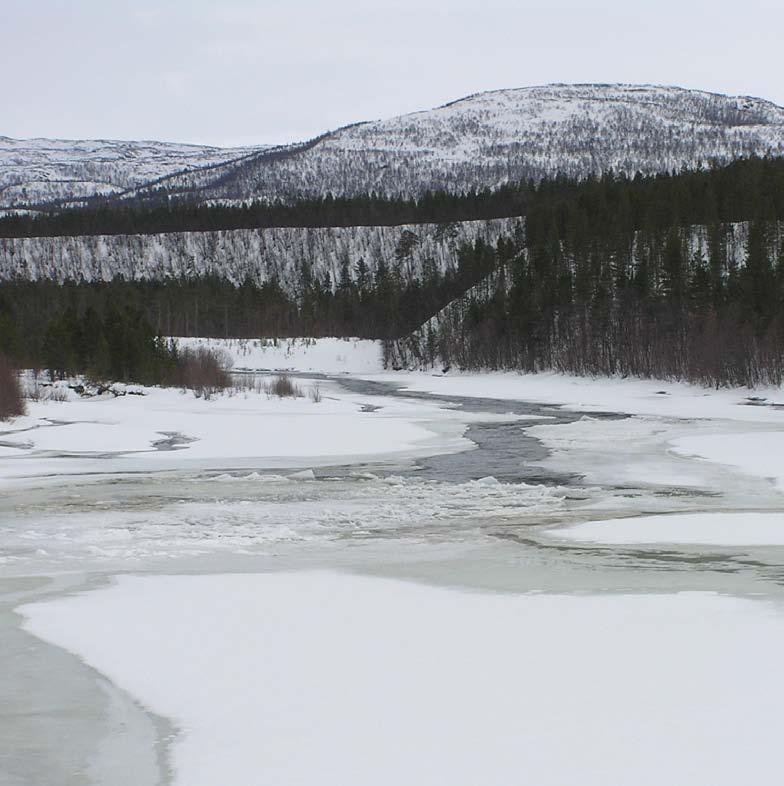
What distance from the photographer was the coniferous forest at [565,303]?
55.0 metres

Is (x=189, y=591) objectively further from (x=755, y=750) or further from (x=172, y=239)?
(x=172, y=239)

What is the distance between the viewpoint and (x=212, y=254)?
179500 millimetres

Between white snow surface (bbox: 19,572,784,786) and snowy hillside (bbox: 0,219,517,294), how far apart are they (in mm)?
→ 153811

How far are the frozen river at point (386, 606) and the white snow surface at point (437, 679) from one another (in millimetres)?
27

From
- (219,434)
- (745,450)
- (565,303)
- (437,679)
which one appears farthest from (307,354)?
(437,679)

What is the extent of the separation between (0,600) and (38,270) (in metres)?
181

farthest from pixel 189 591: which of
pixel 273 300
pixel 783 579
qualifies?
pixel 273 300

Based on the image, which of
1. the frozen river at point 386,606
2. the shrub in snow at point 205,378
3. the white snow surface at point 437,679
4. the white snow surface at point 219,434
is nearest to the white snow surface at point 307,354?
the shrub in snow at point 205,378

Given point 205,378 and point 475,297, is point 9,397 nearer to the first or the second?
point 205,378

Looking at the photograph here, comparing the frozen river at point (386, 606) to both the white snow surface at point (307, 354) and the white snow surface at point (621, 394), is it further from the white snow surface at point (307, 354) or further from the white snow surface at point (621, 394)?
the white snow surface at point (307, 354)

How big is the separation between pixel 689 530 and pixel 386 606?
5297 mm

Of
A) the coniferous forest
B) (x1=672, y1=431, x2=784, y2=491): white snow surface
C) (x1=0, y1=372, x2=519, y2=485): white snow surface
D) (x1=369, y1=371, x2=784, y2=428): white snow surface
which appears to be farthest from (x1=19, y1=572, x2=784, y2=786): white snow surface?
the coniferous forest

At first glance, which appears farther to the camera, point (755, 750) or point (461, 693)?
point (461, 693)

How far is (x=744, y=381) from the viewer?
50312 mm
